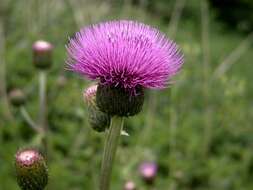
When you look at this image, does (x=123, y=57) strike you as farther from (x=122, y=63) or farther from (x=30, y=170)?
(x=30, y=170)

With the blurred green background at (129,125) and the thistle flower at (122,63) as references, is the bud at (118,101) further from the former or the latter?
the blurred green background at (129,125)

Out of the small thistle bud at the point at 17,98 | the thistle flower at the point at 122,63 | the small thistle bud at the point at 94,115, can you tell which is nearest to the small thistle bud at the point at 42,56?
the small thistle bud at the point at 17,98

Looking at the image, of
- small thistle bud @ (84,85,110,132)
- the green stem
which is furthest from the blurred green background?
the green stem

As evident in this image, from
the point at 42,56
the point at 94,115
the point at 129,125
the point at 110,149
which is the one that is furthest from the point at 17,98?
the point at 110,149

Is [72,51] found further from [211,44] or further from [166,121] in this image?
[211,44]

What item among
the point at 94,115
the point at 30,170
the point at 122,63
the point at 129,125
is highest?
the point at 129,125

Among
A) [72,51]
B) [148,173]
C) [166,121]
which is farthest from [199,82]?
[72,51]

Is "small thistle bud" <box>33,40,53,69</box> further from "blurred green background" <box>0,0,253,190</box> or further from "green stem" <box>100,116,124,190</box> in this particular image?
"green stem" <box>100,116,124,190</box>
